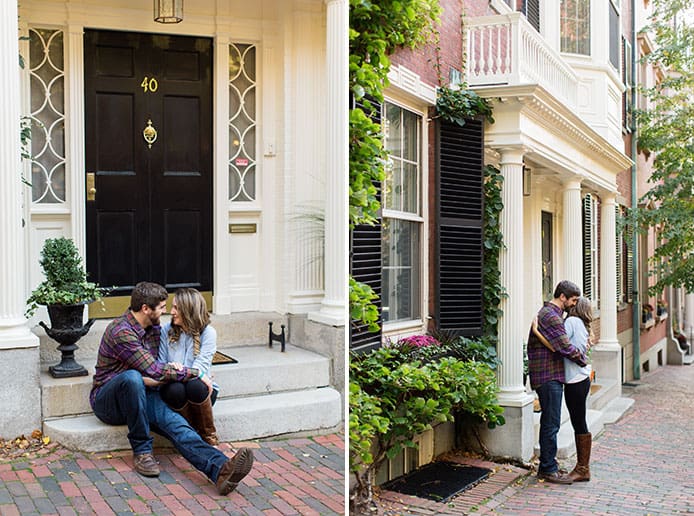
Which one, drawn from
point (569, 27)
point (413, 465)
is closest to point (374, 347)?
point (413, 465)

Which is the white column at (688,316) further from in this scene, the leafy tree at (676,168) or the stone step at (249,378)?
the stone step at (249,378)

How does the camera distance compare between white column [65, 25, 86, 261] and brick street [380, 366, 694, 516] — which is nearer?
white column [65, 25, 86, 261]

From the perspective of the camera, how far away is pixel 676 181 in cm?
1250

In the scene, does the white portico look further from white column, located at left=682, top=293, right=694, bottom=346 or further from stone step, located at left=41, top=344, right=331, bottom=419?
white column, located at left=682, top=293, right=694, bottom=346

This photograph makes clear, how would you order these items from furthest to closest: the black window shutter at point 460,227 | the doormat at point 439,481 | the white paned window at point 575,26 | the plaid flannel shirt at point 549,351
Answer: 1. the white paned window at point 575,26
2. the black window shutter at point 460,227
3. the plaid flannel shirt at point 549,351
4. the doormat at point 439,481

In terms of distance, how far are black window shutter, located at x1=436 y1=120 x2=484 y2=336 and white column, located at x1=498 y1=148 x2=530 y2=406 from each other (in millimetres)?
266

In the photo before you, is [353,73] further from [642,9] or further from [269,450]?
[642,9]

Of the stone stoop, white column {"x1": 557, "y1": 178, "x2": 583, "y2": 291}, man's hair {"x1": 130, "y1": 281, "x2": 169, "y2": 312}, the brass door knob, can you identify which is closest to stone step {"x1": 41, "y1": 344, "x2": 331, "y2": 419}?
the stone stoop

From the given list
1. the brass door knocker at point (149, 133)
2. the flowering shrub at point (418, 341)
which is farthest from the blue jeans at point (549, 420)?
the brass door knocker at point (149, 133)

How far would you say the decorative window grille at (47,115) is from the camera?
5273 mm

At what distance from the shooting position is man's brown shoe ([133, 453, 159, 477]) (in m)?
3.85

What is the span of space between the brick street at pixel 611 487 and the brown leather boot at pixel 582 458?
6cm

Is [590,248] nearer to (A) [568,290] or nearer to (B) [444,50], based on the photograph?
(A) [568,290]

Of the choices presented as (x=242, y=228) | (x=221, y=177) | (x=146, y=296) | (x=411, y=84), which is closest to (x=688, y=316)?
(x=411, y=84)
